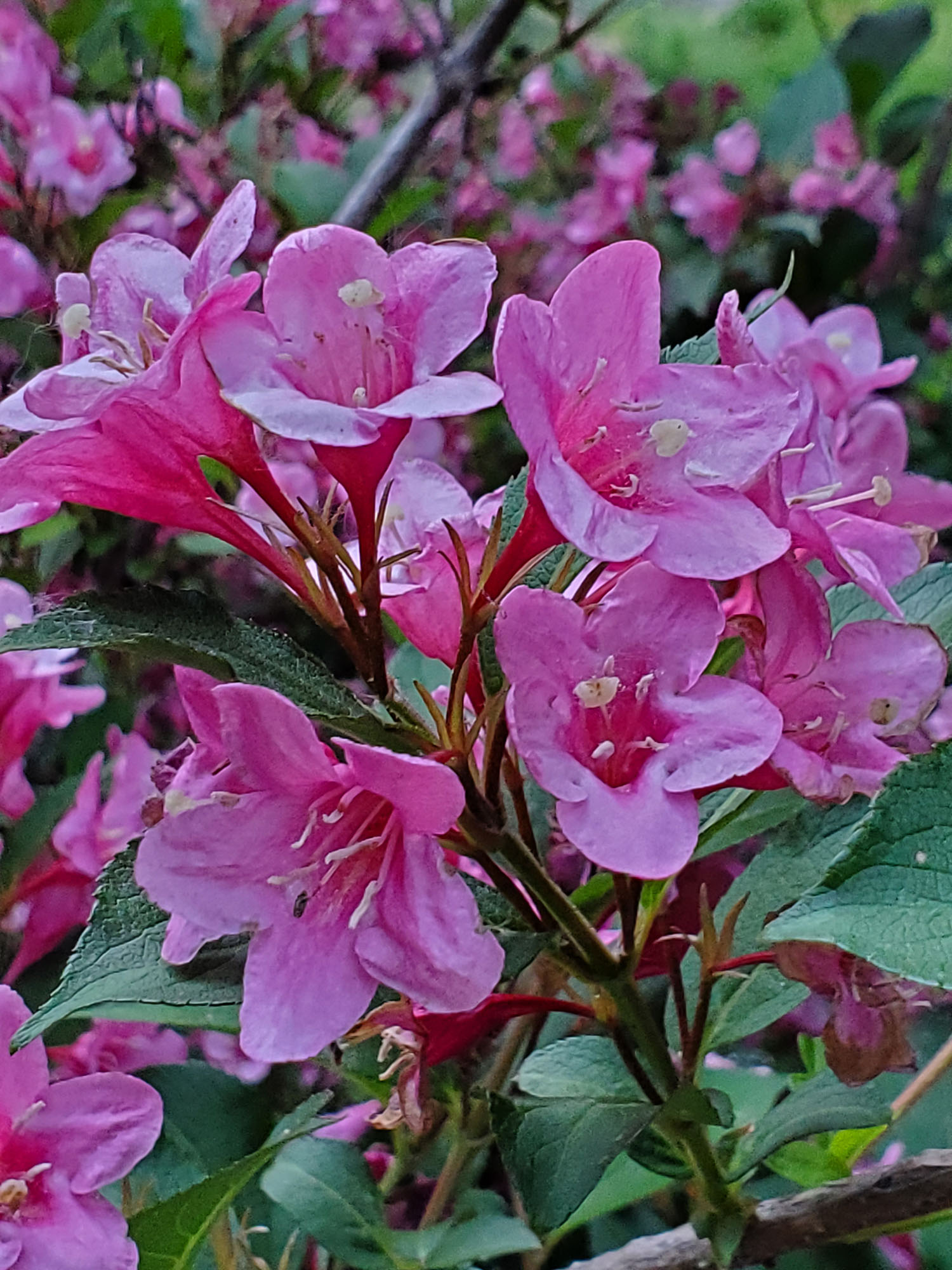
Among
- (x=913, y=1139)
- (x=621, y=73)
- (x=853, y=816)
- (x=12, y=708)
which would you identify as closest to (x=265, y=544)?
(x=853, y=816)

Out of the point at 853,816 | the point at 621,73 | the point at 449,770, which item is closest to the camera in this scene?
the point at 449,770

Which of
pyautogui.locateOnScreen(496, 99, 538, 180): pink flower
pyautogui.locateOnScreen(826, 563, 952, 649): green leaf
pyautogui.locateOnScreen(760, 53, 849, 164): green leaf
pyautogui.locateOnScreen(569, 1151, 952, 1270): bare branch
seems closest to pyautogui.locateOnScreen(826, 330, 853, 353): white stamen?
pyautogui.locateOnScreen(826, 563, 952, 649): green leaf

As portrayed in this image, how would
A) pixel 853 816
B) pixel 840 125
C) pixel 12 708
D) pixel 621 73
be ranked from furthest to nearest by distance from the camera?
pixel 621 73 → pixel 840 125 → pixel 12 708 → pixel 853 816

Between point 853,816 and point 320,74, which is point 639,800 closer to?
point 853,816

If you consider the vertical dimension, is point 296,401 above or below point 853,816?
above

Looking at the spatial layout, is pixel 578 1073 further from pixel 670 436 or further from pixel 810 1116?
pixel 670 436

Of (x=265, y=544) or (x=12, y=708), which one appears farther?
(x=12, y=708)

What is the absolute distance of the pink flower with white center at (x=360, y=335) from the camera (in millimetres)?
367

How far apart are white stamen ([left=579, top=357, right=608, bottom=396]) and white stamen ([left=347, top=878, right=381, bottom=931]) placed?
18 centimetres

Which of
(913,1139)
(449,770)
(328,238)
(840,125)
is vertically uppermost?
(328,238)

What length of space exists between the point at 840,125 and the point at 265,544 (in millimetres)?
1400

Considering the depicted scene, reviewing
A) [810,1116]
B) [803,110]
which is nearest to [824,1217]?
[810,1116]

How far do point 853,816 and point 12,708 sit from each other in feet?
1.64

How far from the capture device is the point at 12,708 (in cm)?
71
